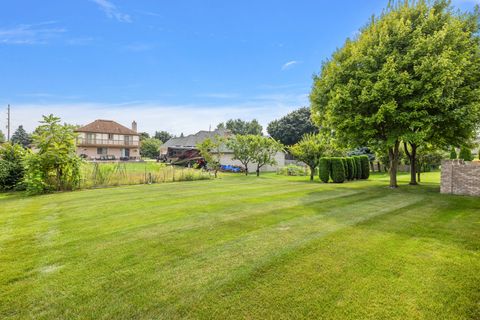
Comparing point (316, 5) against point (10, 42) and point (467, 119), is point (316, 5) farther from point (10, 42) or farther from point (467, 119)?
point (10, 42)

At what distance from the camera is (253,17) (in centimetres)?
1381

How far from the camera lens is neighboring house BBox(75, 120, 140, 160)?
1577 inches

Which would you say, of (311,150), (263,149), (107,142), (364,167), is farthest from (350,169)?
(107,142)

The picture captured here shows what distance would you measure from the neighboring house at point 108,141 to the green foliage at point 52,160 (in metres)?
28.5

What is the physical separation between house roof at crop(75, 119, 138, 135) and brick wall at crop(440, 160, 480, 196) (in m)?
44.0

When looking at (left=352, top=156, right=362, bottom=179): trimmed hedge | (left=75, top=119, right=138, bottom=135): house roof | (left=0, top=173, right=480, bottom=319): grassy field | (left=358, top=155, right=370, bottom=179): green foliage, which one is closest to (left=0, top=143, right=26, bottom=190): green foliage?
(left=0, top=173, right=480, bottom=319): grassy field

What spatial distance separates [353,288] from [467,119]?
1034cm

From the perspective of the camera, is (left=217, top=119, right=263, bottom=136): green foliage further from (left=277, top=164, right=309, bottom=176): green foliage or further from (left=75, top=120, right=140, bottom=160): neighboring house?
(left=277, top=164, right=309, bottom=176): green foliage

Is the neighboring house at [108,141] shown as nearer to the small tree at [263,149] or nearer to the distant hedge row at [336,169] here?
the small tree at [263,149]

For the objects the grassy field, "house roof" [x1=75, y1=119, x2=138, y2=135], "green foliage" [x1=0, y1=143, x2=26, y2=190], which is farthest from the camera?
"house roof" [x1=75, y1=119, x2=138, y2=135]

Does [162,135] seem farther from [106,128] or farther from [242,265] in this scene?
[242,265]

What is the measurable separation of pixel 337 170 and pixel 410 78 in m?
7.20

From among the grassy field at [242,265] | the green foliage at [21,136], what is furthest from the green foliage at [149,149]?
the grassy field at [242,265]

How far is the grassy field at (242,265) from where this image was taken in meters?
2.70
